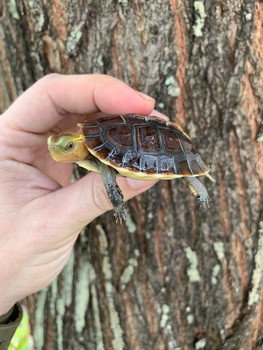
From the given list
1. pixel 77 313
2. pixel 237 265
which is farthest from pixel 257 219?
pixel 77 313

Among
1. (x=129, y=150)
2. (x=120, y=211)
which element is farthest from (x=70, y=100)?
(x=120, y=211)

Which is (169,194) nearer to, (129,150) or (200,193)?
(200,193)

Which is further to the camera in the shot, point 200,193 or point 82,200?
point 200,193

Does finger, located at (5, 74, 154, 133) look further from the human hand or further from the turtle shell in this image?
the turtle shell

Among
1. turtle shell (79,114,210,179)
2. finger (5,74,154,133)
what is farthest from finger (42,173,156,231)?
finger (5,74,154,133)

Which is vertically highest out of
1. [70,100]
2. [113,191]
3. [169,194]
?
[70,100]

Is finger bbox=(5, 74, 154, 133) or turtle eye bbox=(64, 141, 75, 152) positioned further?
finger bbox=(5, 74, 154, 133)
